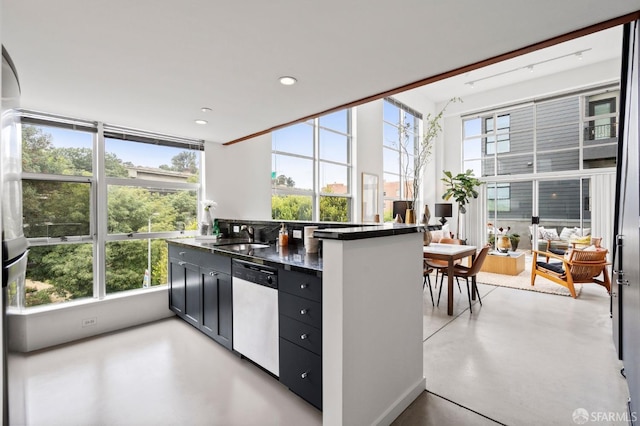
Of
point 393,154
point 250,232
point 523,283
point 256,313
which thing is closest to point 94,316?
point 250,232

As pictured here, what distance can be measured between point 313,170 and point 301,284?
12.7ft

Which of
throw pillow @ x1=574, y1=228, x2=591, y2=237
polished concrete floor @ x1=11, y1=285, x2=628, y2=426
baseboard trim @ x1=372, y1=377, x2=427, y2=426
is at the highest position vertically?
throw pillow @ x1=574, y1=228, x2=591, y2=237

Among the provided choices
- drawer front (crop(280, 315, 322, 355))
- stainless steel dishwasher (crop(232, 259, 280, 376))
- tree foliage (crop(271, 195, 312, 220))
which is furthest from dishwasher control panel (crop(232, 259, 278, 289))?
tree foliage (crop(271, 195, 312, 220))

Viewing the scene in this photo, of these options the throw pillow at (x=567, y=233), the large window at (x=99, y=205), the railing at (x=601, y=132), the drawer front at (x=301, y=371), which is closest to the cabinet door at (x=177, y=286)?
the large window at (x=99, y=205)

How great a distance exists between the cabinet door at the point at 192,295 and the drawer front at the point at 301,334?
1.37 metres

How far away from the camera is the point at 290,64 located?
1978 millimetres

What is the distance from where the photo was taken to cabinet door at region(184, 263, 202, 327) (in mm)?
3000

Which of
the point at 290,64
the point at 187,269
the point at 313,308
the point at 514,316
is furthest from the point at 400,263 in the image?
the point at 514,316

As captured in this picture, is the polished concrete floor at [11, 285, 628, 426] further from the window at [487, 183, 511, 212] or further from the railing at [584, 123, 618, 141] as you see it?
the railing at [584, 123, 618, 141]

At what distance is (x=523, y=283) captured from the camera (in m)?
5.20

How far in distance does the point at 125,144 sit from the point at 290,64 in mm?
2594

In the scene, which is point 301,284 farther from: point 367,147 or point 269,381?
point 367,147

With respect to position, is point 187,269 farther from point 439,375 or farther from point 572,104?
point 572,104

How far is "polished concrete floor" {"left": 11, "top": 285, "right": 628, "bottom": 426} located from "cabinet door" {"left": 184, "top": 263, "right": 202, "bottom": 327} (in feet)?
0.62
